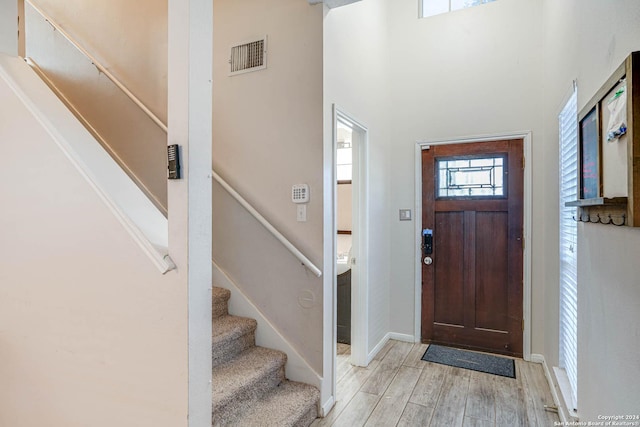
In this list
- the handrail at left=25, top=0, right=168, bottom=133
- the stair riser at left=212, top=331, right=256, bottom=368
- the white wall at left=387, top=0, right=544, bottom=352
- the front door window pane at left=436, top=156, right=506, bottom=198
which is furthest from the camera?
the front door window pane at left=436, top=156, right=506, bottom=198

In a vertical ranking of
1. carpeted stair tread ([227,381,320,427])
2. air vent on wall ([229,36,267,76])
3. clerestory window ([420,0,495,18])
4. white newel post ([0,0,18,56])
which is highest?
clerestory window ([420,0,495,18])

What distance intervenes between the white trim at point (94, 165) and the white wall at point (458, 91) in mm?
2819

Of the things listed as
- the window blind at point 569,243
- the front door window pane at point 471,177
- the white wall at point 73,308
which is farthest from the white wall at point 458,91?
the white wall at point 73,308

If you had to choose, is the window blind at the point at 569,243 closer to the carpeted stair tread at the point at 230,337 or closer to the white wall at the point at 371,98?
the white wall at the point at 371,98

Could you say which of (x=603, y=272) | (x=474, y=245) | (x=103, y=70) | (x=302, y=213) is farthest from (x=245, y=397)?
(x=103, y=70)

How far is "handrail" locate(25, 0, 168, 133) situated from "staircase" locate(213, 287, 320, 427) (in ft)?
5.14

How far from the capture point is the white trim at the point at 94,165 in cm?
132

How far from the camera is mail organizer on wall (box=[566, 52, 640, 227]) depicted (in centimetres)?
97

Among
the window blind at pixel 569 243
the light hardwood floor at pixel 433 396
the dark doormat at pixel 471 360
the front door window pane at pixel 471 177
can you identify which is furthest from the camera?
the front door window pane at pixel 471 177

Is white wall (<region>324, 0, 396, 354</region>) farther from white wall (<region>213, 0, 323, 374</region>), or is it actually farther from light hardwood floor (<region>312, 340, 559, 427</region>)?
light hardwood floor (<region>312, 340, 559, 427</region>)

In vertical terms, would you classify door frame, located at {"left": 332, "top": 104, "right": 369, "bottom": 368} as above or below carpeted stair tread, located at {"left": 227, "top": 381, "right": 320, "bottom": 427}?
above

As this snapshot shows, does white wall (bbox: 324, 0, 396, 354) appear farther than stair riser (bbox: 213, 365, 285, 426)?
Yes

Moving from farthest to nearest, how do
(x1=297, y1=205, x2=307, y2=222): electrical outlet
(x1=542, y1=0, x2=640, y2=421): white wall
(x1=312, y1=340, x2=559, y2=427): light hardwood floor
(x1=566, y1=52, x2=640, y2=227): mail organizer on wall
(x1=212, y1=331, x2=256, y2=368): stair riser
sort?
(x1=297, y1=205, x2=307, y2=222): electrical outlet, (x1=312, y1=340, x2=559, y2=427): light hardwood floor, (x1=212, y1=331, x2=256, y2=368): stair riser, (x1=542, y1=0, x2=640, y2=421): white wall, (x1=566, y1=52, x2=640, y2=227): mail organizer on wall

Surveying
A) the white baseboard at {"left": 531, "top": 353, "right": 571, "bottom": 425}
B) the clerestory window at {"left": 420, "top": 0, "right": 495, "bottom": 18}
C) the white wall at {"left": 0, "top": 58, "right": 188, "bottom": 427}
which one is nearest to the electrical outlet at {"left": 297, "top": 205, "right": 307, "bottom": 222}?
the white wall at {"left": 0, "top": 58, "right": 188, "bottom": 427}
